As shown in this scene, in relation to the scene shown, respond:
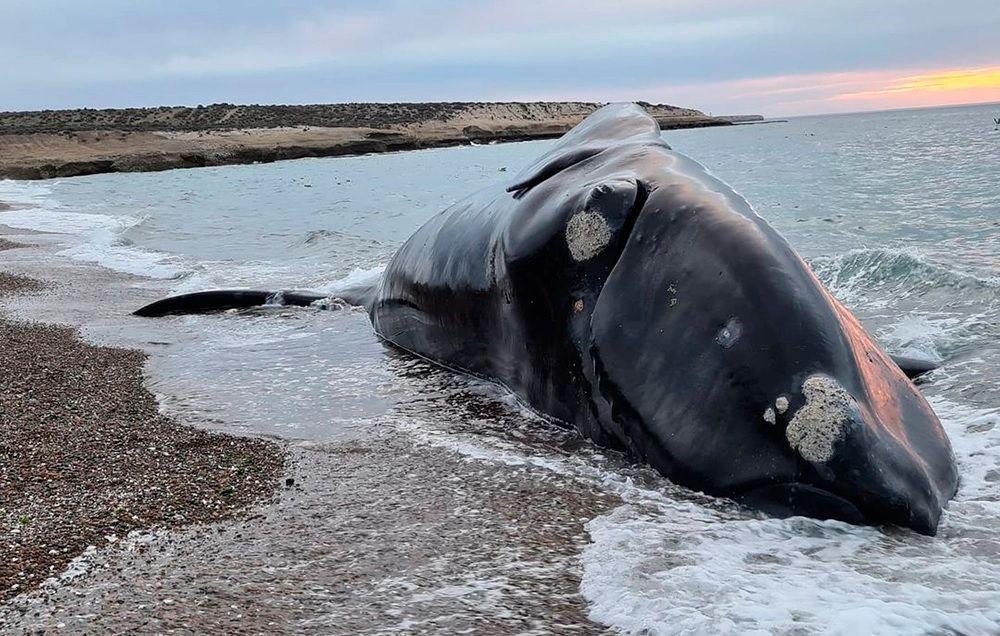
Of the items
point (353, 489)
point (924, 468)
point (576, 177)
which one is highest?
point (576, 177)

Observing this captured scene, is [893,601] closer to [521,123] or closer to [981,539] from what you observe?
[981,539]

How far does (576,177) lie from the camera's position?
18.2ft

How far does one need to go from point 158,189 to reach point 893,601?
3886 centimetres

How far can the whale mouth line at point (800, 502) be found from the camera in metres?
3.63

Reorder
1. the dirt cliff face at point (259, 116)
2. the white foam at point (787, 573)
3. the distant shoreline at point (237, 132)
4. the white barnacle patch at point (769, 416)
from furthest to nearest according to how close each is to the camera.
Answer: the dirt cliff face at point (259, 116) < the distant shoreline at point (237, 132) < the white barnacle patch at point (769, 416) < the white foam at point (787, 573)

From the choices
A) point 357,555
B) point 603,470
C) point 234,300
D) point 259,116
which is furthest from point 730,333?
point 259,116

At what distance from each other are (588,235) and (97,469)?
8.77 ft

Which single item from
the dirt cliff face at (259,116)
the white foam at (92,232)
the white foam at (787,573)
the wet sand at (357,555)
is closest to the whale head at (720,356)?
the white foam at (787,573)

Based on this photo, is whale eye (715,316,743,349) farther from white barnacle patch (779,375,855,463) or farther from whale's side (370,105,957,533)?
white barnacle patch (779,375,855,463)

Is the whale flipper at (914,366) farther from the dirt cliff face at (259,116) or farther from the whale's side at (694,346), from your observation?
the dirt cliff face at (259,116)

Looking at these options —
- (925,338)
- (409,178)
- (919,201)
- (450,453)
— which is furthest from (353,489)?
(409,178)

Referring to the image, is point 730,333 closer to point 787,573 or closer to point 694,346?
point 694,346

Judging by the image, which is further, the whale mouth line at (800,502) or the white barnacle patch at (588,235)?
the white barnacle patch at (588,235)

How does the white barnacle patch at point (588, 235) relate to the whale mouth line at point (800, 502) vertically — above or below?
above
